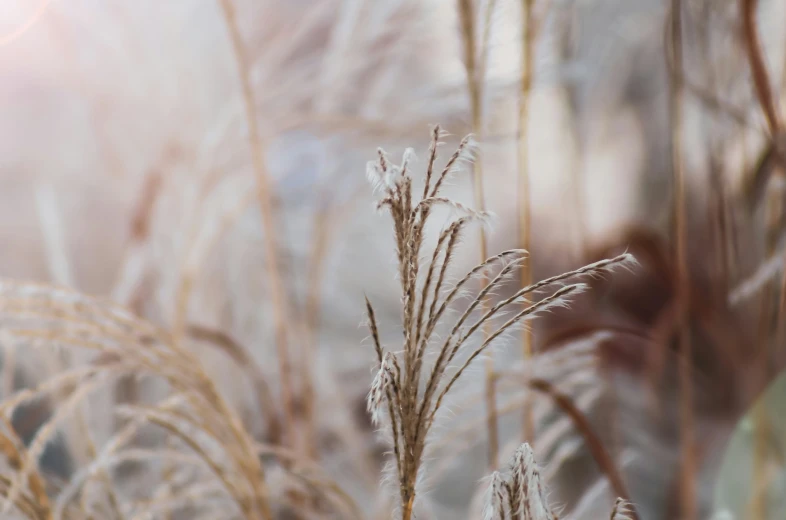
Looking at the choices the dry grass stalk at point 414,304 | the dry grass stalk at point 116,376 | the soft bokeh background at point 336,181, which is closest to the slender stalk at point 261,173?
the soft bokeh background at point 336,181

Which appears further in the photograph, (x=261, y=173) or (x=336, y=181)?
(x=336, y=181)

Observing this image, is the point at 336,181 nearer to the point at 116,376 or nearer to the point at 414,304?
the point at 116,376

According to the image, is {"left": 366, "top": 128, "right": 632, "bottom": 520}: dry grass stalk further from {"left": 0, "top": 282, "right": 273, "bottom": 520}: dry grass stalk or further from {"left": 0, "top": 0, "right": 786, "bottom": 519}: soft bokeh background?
{"left": 0, "top": 0, "right": 786, "bottom": 519}: soft bokeh background

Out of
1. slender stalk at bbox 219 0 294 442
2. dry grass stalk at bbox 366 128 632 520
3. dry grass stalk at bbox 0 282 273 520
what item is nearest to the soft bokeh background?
slender stalk at bbox 219 0 294 442

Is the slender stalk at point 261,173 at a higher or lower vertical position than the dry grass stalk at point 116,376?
higher

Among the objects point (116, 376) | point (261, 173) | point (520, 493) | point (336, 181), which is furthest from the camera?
point (336, 181)

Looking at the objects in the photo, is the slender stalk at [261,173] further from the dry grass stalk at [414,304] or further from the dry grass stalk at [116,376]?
the dry grass stalk at [414,304]

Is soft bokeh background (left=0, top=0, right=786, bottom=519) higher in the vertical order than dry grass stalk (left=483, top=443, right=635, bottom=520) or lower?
higher

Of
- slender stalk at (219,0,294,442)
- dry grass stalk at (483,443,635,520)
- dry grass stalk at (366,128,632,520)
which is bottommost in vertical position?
dry grass stalk at (483,443,635,520)

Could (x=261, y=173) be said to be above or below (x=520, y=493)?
above

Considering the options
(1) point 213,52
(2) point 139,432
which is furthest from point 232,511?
(1) point 213,52

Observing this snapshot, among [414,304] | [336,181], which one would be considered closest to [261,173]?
[336,181]

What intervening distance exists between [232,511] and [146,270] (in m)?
0.30

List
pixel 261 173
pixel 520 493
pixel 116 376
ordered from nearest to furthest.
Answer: pixel 520 493
pixel 116 376
pixel 261 173
